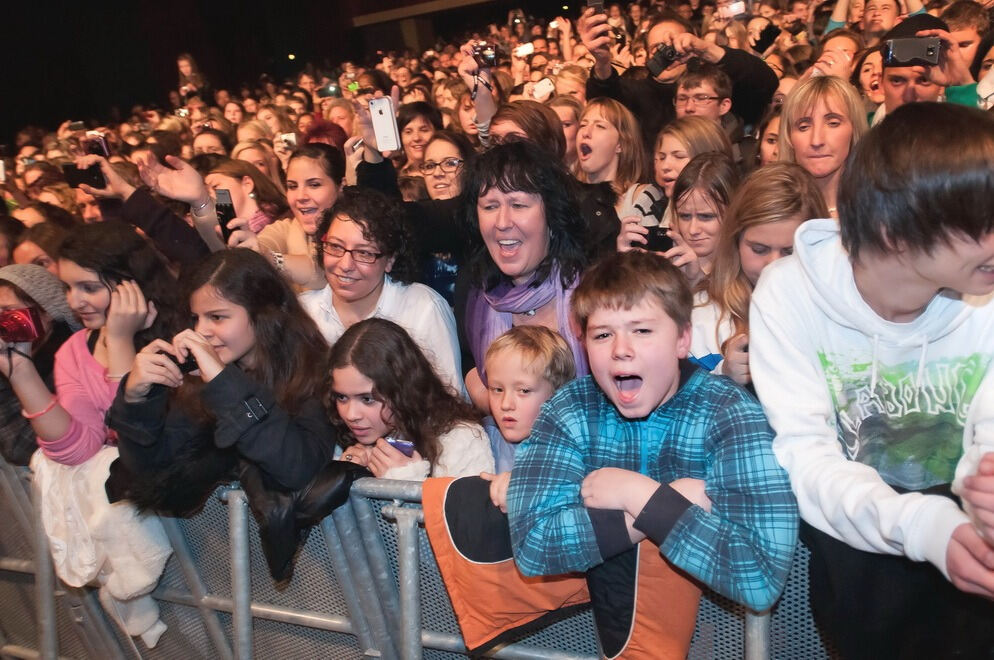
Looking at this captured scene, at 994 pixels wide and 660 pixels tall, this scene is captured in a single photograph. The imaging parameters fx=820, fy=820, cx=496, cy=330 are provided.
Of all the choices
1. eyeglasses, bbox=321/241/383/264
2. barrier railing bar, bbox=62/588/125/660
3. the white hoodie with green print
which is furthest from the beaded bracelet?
→ the white hoodie with green print

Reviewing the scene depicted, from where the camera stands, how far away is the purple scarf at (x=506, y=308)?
2568mm

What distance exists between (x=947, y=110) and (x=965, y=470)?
0.60 metres

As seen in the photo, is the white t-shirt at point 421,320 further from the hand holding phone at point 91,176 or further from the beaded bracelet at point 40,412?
the hand holding phone at point 91,176

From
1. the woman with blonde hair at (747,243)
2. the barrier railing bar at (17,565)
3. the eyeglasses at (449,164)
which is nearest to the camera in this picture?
the woman with blonde hair at (747,243)

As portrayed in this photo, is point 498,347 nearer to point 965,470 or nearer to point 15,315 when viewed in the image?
point 965,470

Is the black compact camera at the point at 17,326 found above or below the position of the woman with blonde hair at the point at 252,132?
below

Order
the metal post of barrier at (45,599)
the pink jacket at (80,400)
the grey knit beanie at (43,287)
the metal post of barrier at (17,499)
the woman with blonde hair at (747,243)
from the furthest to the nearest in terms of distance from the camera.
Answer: the grey knit beanie at (43,287)
the metal post of barrier at (17,499)
the metal post of barrier at (45,599)
the pink jacket at (80,400)
the woman with blonde hair at (747,243)

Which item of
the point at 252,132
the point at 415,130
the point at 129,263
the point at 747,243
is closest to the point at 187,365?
the point at 129,263

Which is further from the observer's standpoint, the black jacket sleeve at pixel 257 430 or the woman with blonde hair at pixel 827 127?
the woman with blonde hair at pixel 827 127

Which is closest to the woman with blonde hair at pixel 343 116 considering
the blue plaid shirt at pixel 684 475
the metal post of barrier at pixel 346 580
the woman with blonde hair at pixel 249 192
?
the woman with blonde hair at pixel 249 192

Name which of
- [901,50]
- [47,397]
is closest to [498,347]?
[47,397]

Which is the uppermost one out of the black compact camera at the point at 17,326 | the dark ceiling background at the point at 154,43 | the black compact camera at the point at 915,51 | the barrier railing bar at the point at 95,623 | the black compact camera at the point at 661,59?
the dark ceiling background at the point at 154,43

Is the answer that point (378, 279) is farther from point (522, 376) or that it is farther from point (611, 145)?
point (611, 145)

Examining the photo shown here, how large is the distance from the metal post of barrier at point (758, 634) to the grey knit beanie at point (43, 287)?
116 inches
